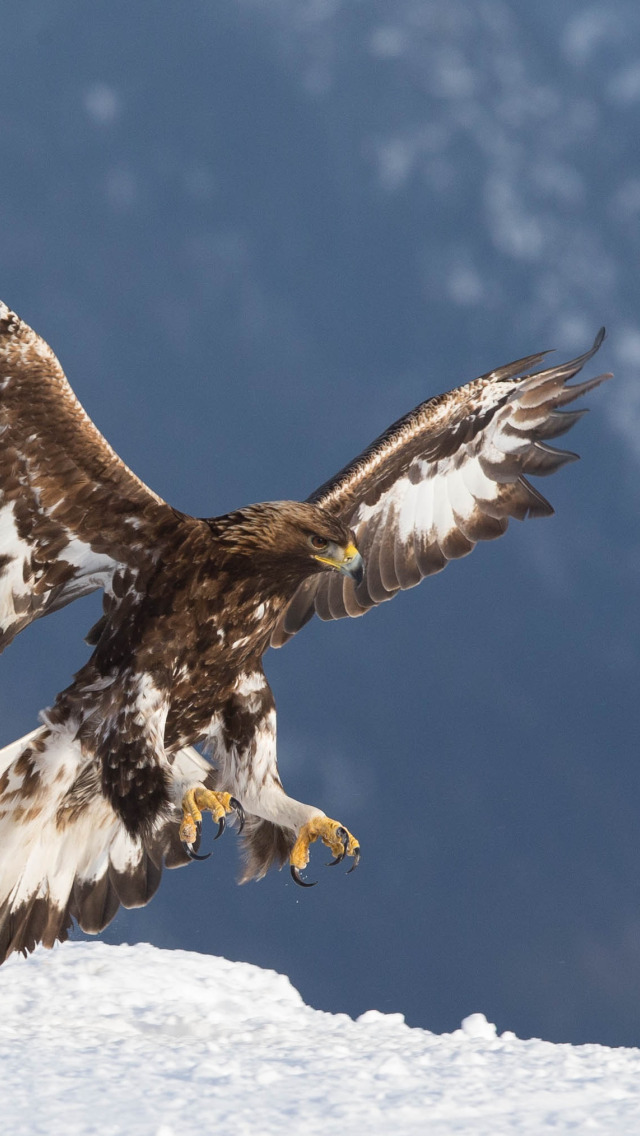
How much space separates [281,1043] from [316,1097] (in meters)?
1.75

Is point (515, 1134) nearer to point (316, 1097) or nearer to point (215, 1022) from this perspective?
point (316, 1097)

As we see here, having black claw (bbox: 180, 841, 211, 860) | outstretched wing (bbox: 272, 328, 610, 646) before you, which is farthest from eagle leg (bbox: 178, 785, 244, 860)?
outstretched wing (bbox: 272, 328, 610, 646)

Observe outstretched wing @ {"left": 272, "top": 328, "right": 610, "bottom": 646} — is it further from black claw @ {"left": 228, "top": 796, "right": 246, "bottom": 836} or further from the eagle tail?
the eagle tail

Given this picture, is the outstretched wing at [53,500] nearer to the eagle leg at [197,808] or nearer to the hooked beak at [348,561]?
the hooked beak at [348,561]

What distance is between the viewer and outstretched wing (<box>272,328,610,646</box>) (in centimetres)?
937

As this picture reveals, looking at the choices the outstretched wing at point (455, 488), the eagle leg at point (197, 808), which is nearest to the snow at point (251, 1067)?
the eagle leg at point (197, 808)

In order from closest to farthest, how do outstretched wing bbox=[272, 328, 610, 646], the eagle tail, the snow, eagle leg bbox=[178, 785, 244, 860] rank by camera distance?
→ the snow < eagle leg bbox=[178, 785, 244, 860] < the eagle tail < outstretched wing bbox=[272, 328, 610, 646]

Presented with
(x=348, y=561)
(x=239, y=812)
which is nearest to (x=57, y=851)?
(x=239, y=812)

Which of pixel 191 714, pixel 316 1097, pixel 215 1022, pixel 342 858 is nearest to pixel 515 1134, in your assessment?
pixel 316 1097

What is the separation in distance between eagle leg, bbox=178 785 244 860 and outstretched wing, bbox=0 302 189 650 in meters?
1.36

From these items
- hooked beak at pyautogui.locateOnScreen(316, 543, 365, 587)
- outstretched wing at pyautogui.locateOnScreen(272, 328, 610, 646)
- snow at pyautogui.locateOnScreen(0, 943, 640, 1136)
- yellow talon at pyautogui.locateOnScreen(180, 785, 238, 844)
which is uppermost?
outstretched wing at pyautogui.locateOnScreen(272, 328, 610, 646)

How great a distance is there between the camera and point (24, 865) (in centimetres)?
795

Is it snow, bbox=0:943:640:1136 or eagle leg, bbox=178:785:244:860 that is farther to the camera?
eagle leg, bbox=178:785:244:860

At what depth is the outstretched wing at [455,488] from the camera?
30.7 feet
